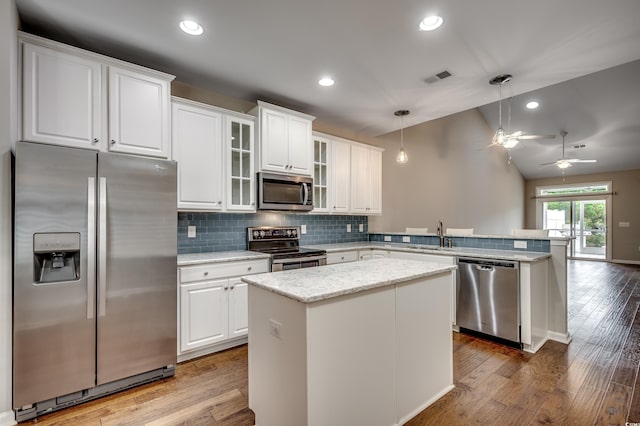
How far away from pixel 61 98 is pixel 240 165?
5.23 feet

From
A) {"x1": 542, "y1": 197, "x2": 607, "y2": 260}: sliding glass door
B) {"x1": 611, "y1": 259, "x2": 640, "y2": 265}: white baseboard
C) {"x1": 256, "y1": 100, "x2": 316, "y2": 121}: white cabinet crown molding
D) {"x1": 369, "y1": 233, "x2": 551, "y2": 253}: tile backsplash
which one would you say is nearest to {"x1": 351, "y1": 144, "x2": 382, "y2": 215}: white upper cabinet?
{"x1": 369, "y1": 233, "x2": 551, "y2": 253}: tile backsplash

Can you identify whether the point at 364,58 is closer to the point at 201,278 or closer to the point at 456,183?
the point at 201,278

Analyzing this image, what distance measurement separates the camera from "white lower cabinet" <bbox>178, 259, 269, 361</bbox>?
8.71 ft

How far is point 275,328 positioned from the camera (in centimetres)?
160

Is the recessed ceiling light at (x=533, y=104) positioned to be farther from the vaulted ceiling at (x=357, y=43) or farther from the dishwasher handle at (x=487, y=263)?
the dishwasher handle at (x=487, y=263)

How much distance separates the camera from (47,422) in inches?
75.9

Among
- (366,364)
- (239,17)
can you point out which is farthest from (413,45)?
(366,364)

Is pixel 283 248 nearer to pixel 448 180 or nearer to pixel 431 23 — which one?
pixel 431 23

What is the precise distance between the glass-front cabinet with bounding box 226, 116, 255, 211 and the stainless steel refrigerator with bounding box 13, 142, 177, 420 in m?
0.86

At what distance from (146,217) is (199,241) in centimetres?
102

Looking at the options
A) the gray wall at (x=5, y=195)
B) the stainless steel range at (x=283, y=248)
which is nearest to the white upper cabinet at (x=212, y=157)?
the stainless steel range at (x=283, y=248)

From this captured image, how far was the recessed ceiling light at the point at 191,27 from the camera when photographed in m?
2.21

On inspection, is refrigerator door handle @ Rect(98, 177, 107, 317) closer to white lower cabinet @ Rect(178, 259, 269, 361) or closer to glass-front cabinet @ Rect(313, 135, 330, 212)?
white lower cabinet @ Rect(178, 259, 269, 361)

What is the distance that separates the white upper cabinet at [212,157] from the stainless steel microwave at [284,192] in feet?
0.41
